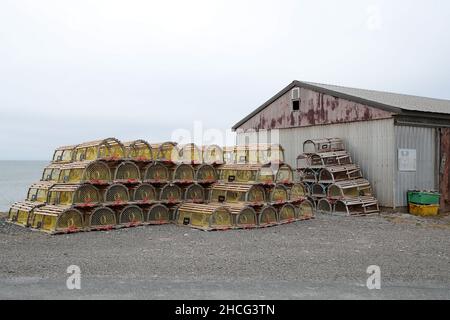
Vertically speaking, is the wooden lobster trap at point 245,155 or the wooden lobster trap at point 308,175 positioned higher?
the wooden lobster trap at point 245,155

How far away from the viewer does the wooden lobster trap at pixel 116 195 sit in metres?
14.3

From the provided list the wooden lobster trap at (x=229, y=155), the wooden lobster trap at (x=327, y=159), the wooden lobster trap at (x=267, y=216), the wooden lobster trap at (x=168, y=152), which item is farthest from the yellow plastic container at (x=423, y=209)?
the wooden lobster trap at (x=168, y=152)

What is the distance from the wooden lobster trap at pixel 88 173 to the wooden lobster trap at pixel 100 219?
84 centimetres

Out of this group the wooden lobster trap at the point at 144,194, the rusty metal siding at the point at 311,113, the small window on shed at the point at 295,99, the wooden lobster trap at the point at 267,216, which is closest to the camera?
the wooden lobster trap at the point at 144,194

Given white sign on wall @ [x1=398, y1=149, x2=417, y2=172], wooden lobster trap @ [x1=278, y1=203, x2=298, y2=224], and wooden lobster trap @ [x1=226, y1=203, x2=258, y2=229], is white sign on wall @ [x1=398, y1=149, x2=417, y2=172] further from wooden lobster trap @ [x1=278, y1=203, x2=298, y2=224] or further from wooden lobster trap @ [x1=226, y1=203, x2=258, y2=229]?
wooden lobster trap @ [x1=226, y1=203, x2=258, y2=229]

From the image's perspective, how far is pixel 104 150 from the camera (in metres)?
14.8

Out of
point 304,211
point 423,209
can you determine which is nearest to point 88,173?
point 304,211

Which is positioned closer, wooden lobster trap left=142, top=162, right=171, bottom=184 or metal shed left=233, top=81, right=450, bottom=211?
wooden lobster trap left=142, top=162, right=171, bottom=184

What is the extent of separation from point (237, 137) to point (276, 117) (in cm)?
327

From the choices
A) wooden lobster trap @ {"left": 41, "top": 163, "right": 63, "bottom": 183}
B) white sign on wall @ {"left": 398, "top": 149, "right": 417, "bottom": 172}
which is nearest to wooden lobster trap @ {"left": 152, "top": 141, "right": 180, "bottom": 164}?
wooden lobster trap @ {"left": 41, "top": 163, "right": 63, "bottom": 183}

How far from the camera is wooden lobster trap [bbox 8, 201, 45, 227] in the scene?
14.7 metres

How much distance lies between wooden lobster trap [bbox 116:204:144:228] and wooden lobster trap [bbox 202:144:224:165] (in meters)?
3.16

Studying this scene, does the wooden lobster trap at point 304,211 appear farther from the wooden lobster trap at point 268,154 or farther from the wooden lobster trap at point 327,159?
the wooden lobster trap at point 327,159
